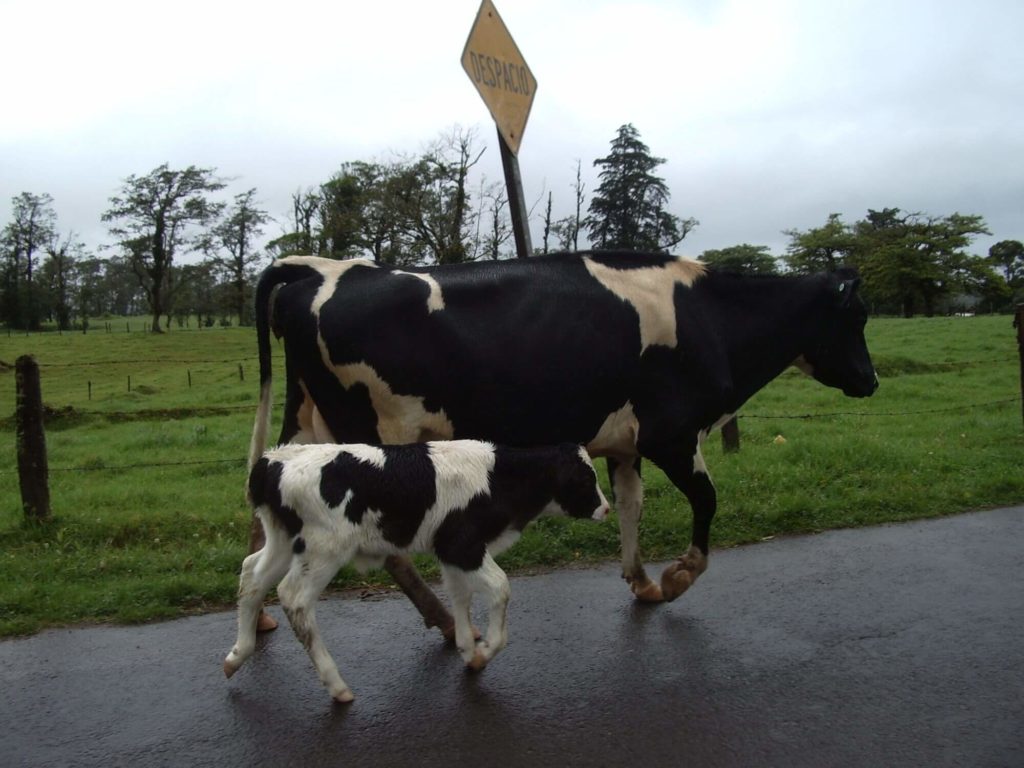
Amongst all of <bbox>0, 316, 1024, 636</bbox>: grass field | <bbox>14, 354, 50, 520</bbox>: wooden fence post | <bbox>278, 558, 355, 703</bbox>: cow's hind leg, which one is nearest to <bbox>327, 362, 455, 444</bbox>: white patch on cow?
<bbox>278, 558, 355, 703</bbox>: cow's hind leg

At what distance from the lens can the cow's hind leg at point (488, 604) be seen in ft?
12.8

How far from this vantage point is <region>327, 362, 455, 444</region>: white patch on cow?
454cm

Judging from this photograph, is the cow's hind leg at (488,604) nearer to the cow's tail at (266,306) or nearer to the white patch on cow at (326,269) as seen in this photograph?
the cow's tail at (266,306)

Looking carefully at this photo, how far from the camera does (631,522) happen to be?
5.27 metres

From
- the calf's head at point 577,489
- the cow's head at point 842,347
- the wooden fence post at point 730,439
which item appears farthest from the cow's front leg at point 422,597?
the wooden fence post at point 730,439

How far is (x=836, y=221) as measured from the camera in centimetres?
6712

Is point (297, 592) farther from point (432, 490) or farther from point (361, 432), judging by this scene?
point (361, 432)

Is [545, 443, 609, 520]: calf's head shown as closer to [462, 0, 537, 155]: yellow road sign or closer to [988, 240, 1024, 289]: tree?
[462, 0, 537, 155]: yellow road sign

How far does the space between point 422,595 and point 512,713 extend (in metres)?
1.06

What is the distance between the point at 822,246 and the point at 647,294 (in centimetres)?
6488

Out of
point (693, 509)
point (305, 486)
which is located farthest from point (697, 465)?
point (305, 486)

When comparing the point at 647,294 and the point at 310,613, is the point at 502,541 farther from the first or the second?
the point at 647,294

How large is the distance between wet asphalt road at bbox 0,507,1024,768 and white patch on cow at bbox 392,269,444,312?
5.61 feet

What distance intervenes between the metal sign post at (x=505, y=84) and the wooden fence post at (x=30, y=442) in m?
3.75
